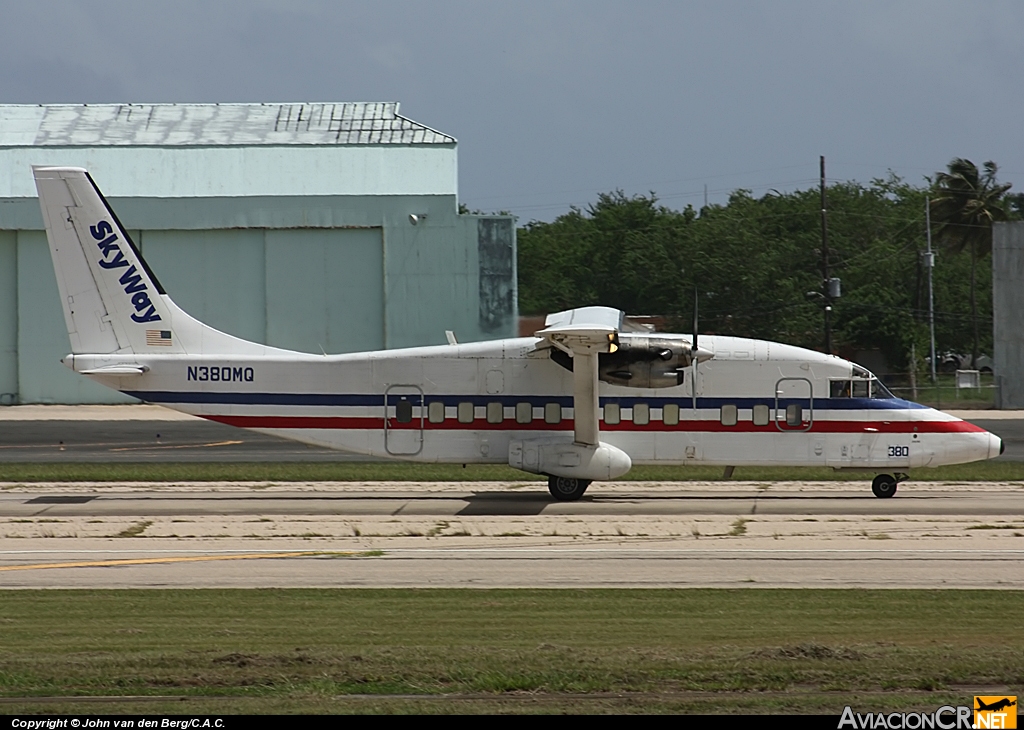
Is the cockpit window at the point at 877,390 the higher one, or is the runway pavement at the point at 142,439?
the cockpit window at the point at 877,390

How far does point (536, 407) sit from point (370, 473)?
7.70 m

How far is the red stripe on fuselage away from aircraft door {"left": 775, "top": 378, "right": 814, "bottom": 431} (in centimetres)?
11

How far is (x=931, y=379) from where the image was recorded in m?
68.4

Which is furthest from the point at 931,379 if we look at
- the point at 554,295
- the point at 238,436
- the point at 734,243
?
the point at 238,436

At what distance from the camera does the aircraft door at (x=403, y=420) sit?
2528cm

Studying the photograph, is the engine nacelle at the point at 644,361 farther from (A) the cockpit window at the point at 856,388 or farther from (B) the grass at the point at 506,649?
(B) the grass at the point at 506,649

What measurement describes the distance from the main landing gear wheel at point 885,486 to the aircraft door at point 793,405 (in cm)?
211

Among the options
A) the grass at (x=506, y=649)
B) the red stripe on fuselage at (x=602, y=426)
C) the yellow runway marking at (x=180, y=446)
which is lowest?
the yellow runway marking at (x=180, y=446)

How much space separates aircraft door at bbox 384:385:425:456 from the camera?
25281 mm

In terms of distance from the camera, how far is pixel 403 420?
25328 mm

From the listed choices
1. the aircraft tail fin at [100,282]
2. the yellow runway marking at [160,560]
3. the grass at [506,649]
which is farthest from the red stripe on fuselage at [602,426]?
the grass at [506,649]

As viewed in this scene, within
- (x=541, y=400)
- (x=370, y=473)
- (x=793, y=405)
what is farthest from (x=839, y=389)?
(x=370, y=473)

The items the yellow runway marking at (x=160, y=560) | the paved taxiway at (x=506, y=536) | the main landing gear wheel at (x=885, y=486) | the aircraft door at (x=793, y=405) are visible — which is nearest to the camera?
the paved taxiway at (x=506, y=536)

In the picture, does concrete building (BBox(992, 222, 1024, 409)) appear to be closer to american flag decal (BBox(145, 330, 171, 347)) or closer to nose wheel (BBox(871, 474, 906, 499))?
nose wheel (BBox(871, 474, 906, 499))
